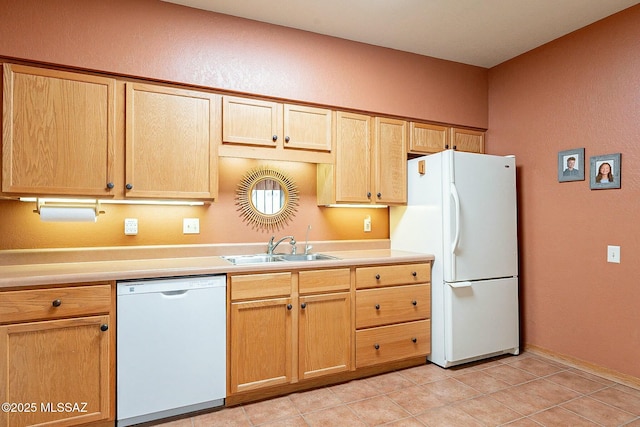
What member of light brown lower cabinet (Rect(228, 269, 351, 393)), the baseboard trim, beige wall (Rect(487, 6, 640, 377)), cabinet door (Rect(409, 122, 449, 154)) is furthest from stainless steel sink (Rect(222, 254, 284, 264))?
the baseboard trim

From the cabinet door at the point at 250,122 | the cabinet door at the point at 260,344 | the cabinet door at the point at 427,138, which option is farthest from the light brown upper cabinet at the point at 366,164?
the cabinet door at the point at 260,344

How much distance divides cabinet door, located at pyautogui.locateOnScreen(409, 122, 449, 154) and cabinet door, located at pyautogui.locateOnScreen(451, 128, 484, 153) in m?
0.09

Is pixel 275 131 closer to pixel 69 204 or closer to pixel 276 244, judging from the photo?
pixel 276 244

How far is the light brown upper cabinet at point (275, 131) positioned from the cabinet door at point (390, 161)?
1.46 ft

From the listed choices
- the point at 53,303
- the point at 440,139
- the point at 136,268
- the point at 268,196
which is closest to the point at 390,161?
the point at 440,139

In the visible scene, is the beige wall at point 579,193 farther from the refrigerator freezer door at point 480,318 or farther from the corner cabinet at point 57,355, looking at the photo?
the corner cabinet at point 57,355

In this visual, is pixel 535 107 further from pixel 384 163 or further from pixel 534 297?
pixel 534 297

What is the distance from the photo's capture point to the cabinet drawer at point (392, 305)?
2576mm

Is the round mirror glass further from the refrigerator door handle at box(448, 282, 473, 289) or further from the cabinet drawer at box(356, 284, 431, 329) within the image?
the refrigerator door handle at box(448, 282, 473, 289)

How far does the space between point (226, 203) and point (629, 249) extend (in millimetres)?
2810

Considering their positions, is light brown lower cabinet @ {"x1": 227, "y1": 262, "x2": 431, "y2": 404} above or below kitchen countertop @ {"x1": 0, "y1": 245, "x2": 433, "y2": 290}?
below

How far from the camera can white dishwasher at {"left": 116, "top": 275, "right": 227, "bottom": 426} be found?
196cm

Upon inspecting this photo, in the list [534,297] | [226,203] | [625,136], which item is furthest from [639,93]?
[226,203]

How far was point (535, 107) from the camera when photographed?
3.07 m
